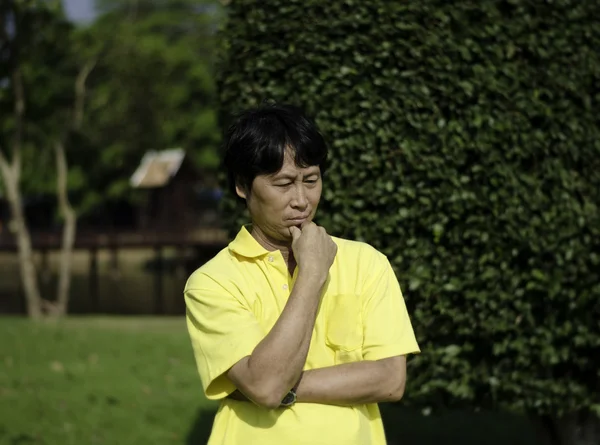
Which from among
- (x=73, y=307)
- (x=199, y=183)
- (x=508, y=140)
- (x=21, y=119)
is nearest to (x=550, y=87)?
(x=508, y=140)

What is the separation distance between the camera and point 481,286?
5.05 metres

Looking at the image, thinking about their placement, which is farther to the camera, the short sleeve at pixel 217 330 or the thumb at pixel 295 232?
the thumb at pixel 295 232

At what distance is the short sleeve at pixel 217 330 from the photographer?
2717 millimetres

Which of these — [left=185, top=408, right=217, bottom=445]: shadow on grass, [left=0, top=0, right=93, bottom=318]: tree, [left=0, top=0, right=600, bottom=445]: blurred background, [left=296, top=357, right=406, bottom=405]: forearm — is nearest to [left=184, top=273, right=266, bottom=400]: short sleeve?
[left=296, top=357, right=406, bottom=405]: forearm

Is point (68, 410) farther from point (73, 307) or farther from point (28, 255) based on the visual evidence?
point (73, 307)

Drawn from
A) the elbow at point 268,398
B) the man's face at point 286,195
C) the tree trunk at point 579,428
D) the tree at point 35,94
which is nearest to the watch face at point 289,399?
the elbow at point 268,398

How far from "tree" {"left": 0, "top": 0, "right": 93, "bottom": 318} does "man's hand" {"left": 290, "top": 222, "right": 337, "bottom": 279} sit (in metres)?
16.9

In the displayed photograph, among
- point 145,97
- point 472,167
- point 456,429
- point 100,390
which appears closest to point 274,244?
point 472,167

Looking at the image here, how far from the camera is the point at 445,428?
844cm

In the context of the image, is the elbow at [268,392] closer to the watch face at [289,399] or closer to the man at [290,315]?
the man at [290,315]

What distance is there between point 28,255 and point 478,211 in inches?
660

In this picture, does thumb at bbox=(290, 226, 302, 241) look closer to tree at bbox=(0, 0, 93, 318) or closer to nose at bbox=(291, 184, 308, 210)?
nose at bbox=(291, 184, 308, 210)

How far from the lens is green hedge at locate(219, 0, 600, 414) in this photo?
16.5 ft

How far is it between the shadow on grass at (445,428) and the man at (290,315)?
4.92 metres
